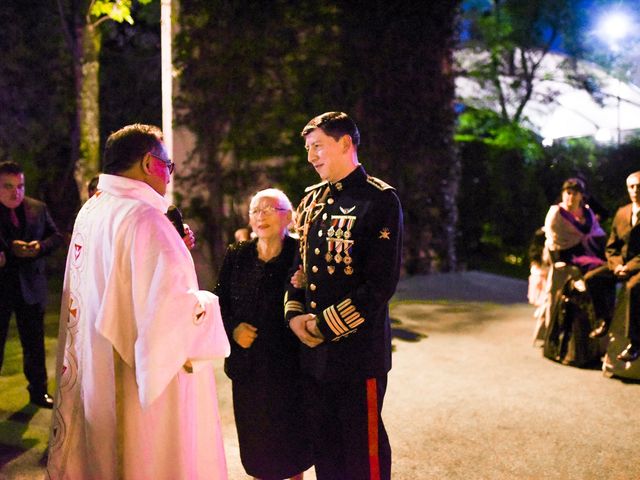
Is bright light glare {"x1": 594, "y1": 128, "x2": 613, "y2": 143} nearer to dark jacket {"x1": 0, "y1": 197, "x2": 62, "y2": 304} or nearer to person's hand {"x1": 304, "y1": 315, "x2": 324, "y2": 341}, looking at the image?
dark jacket {"x1": 0, "y1": 197, "x2": 62, "y2": 304}

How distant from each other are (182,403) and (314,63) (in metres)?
10.00

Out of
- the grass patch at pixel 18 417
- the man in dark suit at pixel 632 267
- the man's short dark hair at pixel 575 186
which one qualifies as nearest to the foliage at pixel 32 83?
the grass patch at pixel 18 417

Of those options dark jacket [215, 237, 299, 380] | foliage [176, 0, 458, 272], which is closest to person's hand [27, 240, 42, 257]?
dark jacket [215, 237, 299, 380]

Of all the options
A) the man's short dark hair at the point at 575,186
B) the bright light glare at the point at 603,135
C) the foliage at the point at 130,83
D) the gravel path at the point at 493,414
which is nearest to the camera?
the gravel path at the point at 493,414

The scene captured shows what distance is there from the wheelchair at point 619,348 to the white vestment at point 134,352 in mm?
4572

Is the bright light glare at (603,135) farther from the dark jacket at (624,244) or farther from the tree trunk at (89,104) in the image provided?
the tree trunk at (89,104)

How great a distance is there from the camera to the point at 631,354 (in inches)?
247

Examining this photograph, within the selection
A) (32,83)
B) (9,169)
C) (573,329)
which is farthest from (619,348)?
(32,83)

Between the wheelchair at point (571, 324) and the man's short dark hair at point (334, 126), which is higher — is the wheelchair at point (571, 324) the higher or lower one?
the lower one

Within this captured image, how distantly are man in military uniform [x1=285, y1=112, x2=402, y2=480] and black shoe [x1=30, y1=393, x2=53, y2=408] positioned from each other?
2.99 meters

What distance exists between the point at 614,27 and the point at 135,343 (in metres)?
21.8

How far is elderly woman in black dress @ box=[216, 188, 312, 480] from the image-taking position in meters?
3.69

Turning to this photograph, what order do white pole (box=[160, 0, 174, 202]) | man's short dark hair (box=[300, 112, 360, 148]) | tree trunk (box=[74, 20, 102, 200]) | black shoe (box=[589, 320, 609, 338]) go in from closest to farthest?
man's short dark hair (box=[300, 112, 360, 148]), white pole (box=[160, 0, 174, 202]), black shoe (box=[589, 320, 609, 338]), tree trunk (box=[74, 20, 102, 200])

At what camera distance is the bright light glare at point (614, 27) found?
21172 millimetres
